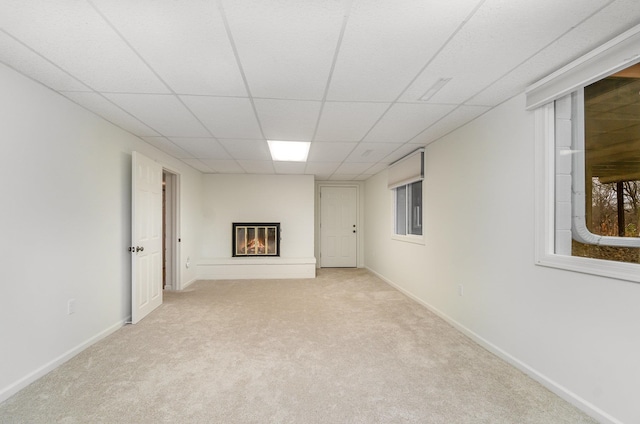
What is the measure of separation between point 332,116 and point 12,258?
8.89 ft

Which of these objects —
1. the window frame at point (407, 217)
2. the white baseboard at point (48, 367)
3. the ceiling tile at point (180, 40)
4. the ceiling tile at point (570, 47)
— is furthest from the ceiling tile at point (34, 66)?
the window frame at point (407, 217)

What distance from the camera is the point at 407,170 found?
4625mm

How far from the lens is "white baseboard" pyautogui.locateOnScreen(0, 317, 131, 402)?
1974 mm

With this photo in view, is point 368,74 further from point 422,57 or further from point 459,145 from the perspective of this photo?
point 459,145

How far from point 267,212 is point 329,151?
2.59m

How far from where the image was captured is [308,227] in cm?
652

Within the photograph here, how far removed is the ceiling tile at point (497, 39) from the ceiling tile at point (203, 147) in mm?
2698

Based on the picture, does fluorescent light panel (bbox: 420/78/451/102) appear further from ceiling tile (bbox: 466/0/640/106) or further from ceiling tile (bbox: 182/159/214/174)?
ceiling tile (bbox: 182/159/214/174)

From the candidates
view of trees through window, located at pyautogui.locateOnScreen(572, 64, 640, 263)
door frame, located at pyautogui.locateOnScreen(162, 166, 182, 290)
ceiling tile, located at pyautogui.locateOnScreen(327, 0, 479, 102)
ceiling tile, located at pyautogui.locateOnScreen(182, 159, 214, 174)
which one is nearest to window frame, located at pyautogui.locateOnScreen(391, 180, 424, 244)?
view of trees through window, located at pyautogui.locateOnScreen(572, 64, 640, 263)

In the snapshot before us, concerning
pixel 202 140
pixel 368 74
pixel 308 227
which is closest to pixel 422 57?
pixel 368 74

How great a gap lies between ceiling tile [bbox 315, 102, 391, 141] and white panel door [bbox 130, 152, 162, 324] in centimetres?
215

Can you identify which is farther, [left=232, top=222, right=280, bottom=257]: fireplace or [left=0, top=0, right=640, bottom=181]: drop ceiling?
[left=232, top=222, right=280, bottom=257]: fireplace

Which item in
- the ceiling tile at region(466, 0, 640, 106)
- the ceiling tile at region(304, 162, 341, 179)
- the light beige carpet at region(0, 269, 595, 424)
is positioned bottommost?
the light beige carpet at region(0, 269, 595, 424)

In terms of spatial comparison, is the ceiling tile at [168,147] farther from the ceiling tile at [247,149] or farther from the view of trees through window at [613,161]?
the view of trees through window at [613,161]
